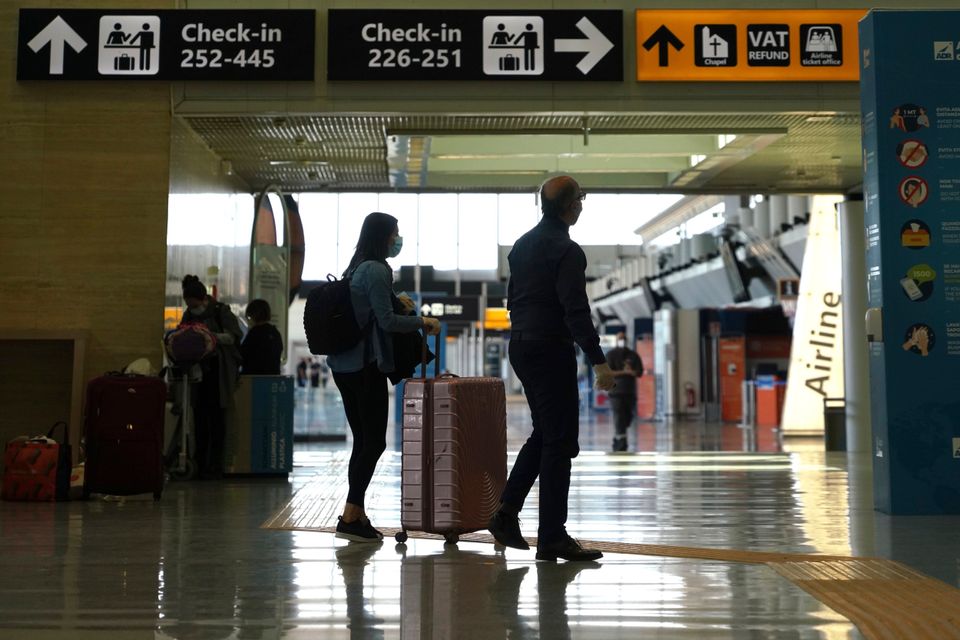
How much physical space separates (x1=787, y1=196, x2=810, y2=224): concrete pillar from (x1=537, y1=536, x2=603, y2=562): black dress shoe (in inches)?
666

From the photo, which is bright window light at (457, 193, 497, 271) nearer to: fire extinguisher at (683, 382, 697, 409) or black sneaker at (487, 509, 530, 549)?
fire extinguisher at (683, 382, 697, 409)

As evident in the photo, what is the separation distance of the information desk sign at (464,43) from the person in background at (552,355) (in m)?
4.18

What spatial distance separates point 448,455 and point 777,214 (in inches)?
726

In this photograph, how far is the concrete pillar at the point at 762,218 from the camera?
909 inches

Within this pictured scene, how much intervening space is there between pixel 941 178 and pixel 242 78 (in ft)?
16.8

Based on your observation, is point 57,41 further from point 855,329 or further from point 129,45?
point 855,329

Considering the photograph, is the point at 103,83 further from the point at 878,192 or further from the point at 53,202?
the point at 878,192

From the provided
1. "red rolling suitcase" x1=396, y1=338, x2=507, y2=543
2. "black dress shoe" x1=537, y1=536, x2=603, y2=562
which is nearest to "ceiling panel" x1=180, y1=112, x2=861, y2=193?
"red rolling suitcase" x1=396, y1=338, x2=507, y2=543

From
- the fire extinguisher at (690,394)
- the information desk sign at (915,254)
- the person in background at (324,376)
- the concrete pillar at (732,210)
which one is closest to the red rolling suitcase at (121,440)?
the information desk sign at (915,254)

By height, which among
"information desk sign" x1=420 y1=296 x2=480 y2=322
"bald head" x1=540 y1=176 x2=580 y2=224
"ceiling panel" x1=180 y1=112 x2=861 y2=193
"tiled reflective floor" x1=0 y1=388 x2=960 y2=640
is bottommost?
"tiled reflective floor" x1=0 y1=388 x2=960 y2=640

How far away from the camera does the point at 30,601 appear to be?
3.68m

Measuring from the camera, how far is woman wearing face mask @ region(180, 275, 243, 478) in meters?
8.78

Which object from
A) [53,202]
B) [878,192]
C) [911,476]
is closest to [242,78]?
[53,202]

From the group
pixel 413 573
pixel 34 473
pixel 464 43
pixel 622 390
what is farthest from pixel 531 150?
pixel 413 573
